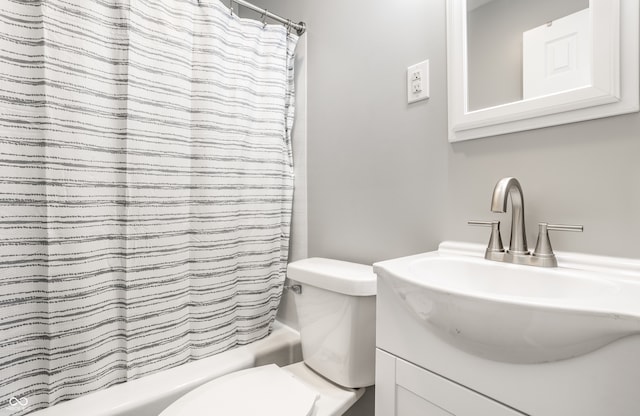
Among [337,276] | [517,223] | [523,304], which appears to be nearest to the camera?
[523,304]

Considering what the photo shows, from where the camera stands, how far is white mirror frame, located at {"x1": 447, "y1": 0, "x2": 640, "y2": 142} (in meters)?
0.65

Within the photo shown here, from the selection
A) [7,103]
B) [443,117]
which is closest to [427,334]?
[443,117]

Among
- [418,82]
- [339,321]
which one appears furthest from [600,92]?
[339,321]

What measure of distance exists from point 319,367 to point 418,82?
104 cm

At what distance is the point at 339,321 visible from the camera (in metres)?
0.98

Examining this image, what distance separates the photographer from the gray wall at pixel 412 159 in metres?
0.69

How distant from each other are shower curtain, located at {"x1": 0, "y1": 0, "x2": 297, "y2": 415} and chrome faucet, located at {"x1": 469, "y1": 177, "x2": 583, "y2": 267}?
911mm

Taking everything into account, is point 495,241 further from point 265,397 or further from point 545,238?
point 265,397

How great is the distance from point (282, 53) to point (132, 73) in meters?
0.66

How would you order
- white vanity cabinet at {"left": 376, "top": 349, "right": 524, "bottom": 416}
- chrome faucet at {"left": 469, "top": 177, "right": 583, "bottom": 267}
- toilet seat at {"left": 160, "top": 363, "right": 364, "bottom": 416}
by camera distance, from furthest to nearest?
toilet seat at {"left": 160, "top": 363, "right": 364, "bottom": 416} < chrome faucet at {"left": 469, "top": 177, "right": 583, "bottom": 267} < white vanity cabinet at {"left": 376, "top": 349, "right": 524, "bottom": 416}

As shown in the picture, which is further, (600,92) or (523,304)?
(600,92)

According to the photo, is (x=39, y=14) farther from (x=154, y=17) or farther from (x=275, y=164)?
(x=275, y=164)
